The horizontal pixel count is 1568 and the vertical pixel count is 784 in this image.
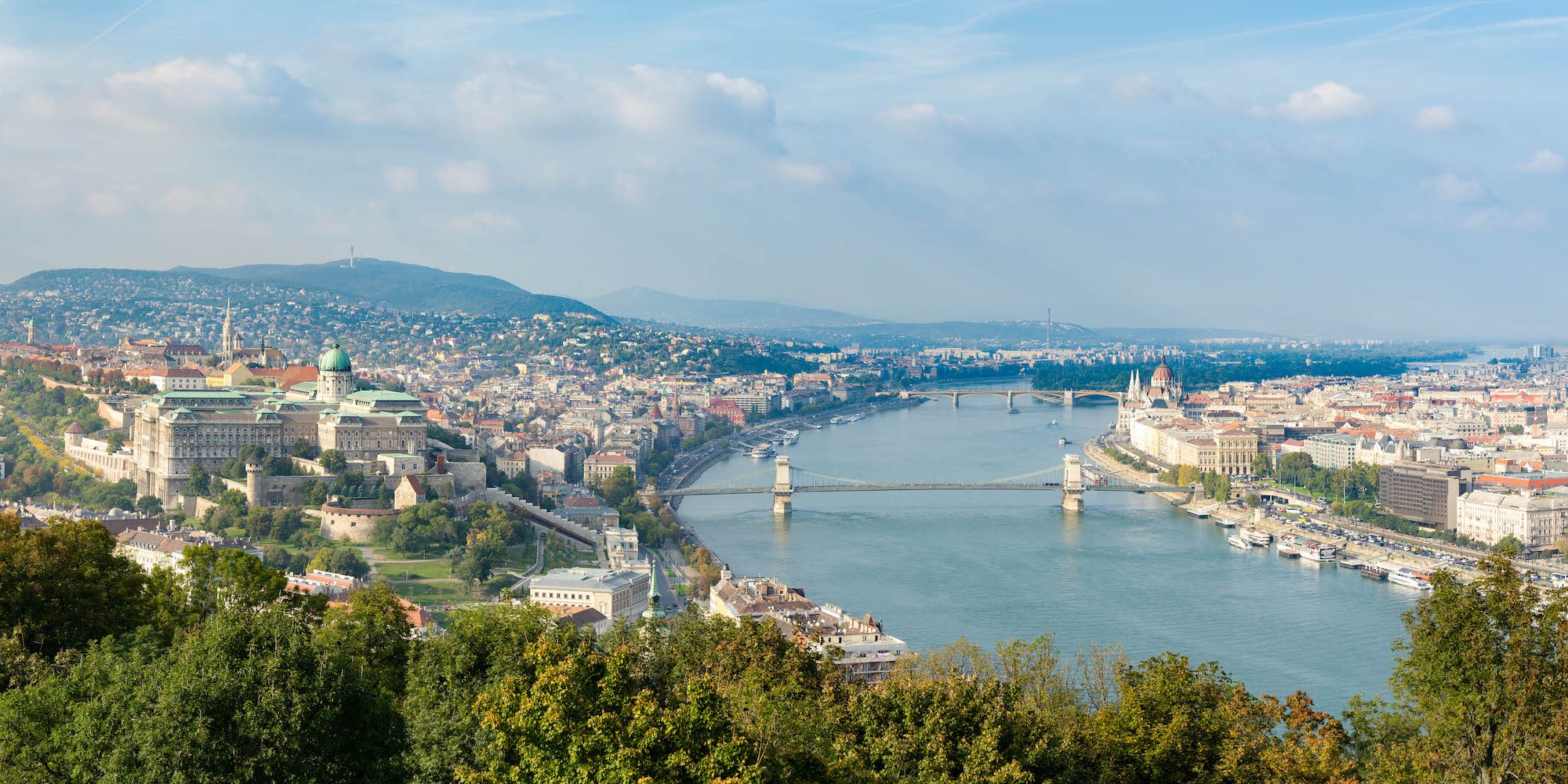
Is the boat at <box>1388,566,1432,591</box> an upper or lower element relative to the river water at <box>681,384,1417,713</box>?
upper

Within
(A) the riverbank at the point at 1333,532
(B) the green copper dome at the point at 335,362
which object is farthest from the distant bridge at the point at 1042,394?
(B) the green copper dome at the point at 335,362

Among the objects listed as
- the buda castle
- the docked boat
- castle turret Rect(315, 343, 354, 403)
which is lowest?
the docked boat

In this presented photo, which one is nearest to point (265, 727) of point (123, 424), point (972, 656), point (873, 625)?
point (972, 656)

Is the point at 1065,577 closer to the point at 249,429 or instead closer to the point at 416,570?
the point at 416,570

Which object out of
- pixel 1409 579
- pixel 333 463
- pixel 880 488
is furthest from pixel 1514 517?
pixel 333 463

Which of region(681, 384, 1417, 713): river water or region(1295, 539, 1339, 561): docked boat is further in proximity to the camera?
region(1295, 539, 1339, 561): docked boat

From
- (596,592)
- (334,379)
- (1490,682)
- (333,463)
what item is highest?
(334,379)

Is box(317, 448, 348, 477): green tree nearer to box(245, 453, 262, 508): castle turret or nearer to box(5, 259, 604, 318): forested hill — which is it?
box(245, 453, 262, 508): castle turret

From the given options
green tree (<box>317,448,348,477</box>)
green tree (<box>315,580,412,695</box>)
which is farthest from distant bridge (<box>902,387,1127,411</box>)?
green tree (<box>315,580,412,695</box>)
